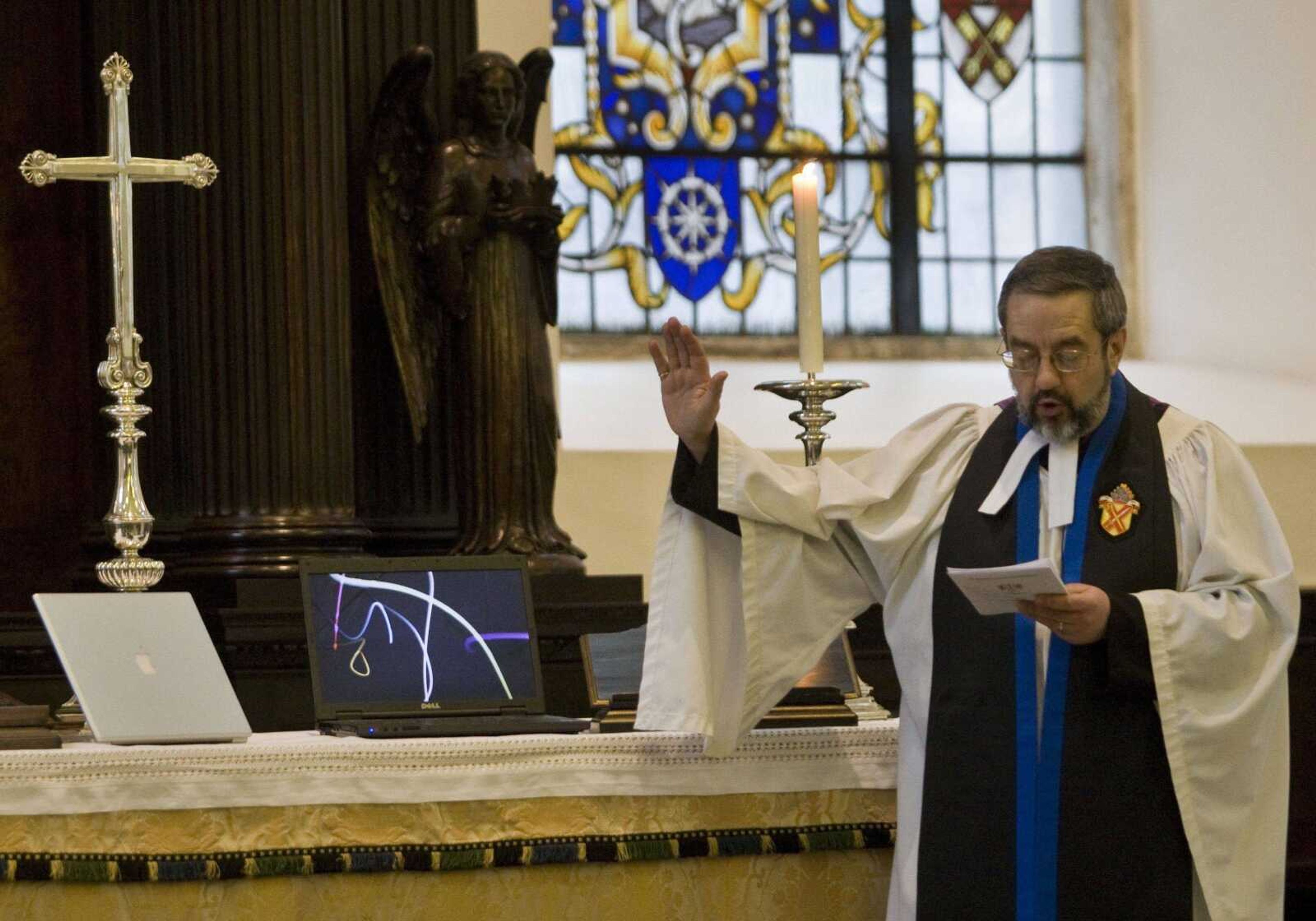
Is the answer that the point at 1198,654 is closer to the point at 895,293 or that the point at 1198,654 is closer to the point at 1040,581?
the point at 1040,581

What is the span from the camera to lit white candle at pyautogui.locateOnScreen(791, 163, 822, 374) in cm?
405

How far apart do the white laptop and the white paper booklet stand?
1340 millimetres

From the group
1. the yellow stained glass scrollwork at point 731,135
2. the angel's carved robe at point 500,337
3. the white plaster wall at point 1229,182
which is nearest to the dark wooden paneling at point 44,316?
the angel's carved robe at point 500,337

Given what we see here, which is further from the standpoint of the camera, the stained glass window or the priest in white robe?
the stained glass window

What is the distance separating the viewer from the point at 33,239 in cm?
614

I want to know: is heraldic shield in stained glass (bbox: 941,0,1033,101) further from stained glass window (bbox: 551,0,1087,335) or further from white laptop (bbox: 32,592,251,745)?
white laptop (bbox: 32,592,251,745)

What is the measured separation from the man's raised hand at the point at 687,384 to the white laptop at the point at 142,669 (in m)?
0.96

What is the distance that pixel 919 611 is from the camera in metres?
3.90

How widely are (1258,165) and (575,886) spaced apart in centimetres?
646

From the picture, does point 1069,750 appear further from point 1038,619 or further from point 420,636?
point 420,636

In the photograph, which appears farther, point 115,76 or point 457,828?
point 115,76

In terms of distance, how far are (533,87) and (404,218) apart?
1.93ft

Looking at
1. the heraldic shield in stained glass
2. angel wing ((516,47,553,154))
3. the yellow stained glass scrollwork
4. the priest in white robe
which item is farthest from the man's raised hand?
the heraldic shield in stained glass

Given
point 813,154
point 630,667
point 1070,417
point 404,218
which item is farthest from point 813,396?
point 813,154
